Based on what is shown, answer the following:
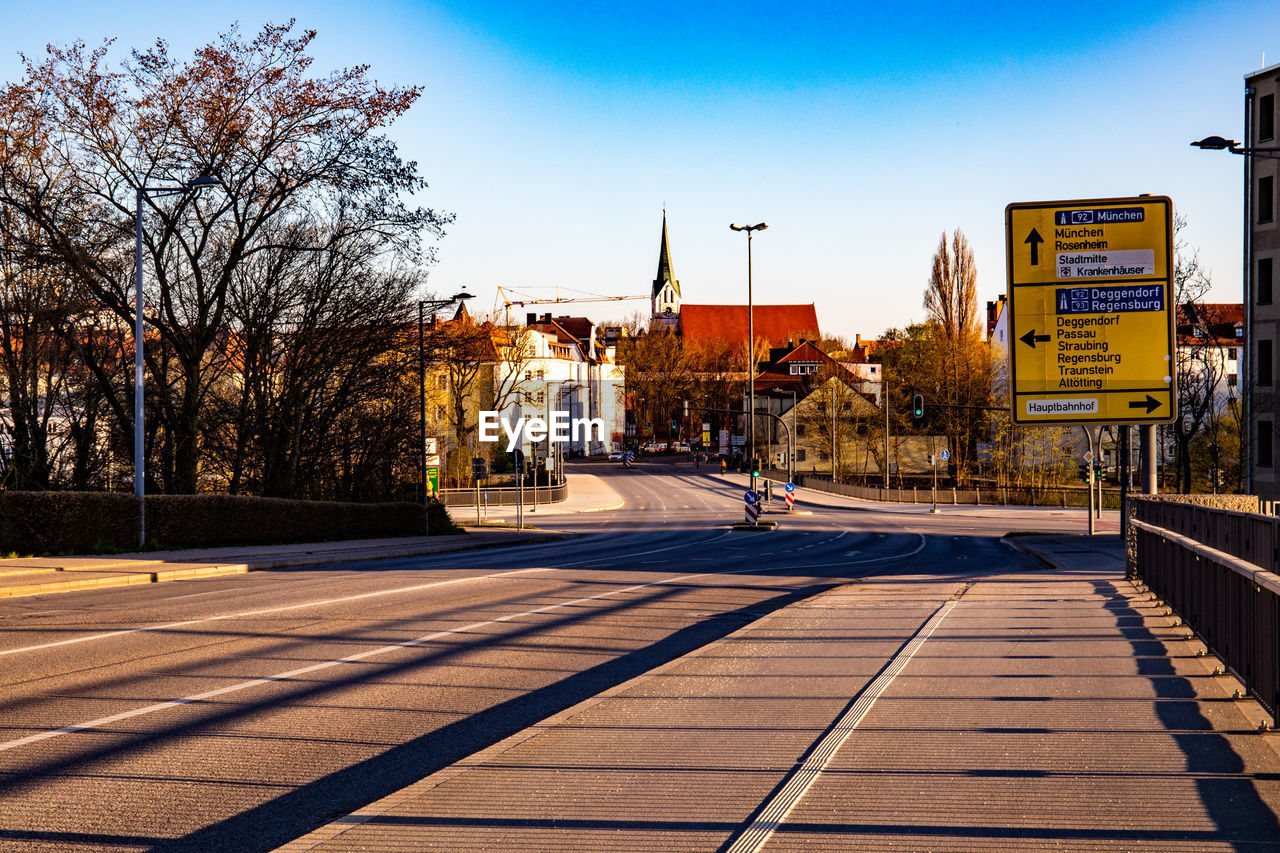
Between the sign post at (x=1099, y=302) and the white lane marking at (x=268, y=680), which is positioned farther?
the sign post at (x=1099, y=302)

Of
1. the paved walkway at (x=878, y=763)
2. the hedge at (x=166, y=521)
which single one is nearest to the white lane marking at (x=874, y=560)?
the hedge at (x=166, y=521)

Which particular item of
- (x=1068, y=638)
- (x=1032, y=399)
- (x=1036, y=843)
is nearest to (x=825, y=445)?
(x=1032, y=399)

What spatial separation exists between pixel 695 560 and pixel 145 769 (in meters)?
20.9

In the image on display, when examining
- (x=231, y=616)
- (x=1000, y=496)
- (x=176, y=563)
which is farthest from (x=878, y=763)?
(x=1000, y=496)

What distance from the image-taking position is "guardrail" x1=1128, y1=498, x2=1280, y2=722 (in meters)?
6.96

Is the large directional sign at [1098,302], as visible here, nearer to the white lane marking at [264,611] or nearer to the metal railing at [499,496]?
the white lane marking at [264,611]

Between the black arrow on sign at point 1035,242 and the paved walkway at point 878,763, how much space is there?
934 cm

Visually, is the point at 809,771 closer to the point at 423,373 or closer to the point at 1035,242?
the point at 1035,242

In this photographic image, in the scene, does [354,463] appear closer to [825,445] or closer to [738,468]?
[825,445]

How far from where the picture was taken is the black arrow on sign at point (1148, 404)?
17.9m

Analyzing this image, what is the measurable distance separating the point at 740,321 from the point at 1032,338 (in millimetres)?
154083

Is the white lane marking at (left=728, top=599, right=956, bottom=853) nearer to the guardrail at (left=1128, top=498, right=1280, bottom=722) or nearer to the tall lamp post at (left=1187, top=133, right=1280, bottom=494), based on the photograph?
the guardrail at (left=1128, top=498, right=1280, bottom=722)

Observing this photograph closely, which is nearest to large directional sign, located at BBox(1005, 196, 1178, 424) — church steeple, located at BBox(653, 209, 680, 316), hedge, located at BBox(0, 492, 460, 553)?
hedge, located at BBox(0, 492, 460, 553)

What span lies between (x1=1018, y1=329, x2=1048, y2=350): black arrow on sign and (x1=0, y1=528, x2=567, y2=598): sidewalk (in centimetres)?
1543
